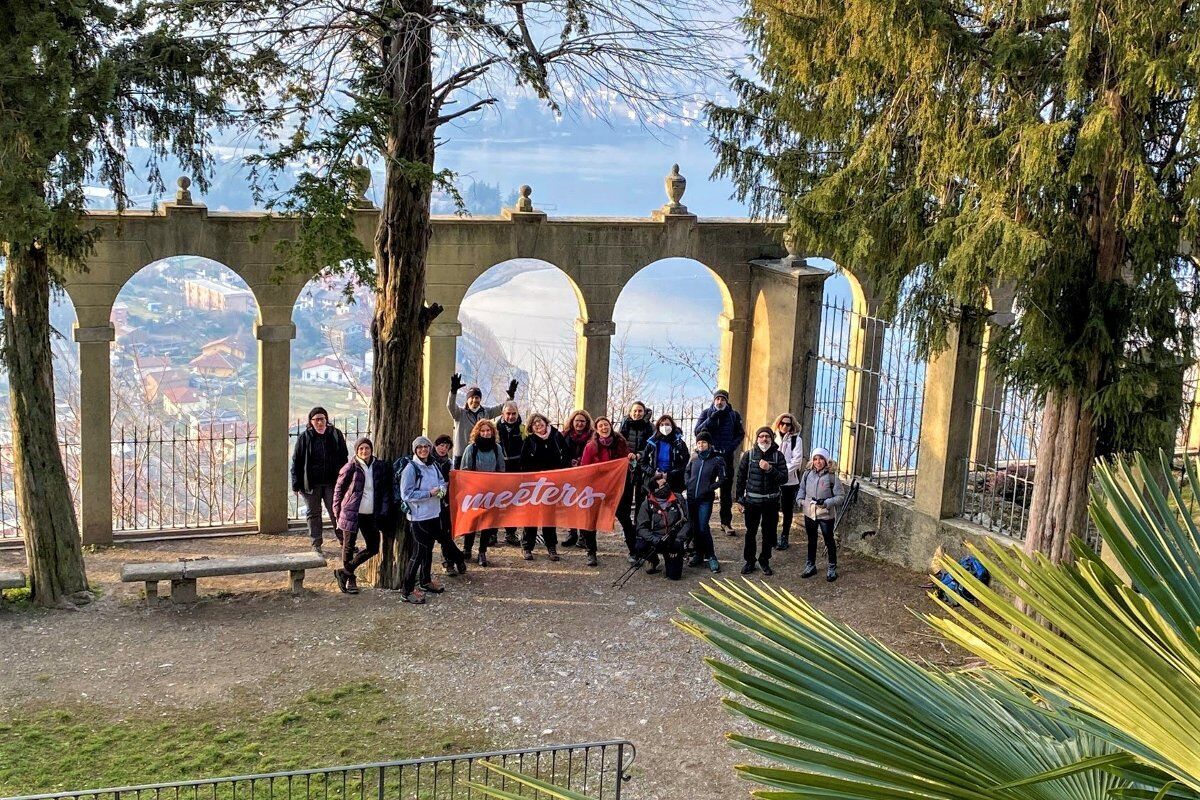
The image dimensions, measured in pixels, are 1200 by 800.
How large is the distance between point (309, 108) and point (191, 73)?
3.52ft

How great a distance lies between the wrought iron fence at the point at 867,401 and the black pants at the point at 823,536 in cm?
168

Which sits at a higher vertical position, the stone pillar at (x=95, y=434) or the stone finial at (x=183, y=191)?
the stone finial at (x=183, y=191)

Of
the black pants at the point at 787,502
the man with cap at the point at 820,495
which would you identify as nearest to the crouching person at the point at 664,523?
the man with cap at the point at 820,495

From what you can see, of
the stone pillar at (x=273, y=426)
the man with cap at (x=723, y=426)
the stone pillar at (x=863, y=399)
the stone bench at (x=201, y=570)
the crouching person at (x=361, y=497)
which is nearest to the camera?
the stone bench at (x=201, y=570)

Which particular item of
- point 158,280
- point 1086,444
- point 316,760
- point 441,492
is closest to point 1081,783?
point 316,760

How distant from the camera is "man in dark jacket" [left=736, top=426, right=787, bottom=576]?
14195 millimetres

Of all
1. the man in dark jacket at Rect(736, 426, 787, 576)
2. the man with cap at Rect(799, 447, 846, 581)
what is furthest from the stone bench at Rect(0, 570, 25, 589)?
the man with cap at Rect(799, 447, 846, 581)

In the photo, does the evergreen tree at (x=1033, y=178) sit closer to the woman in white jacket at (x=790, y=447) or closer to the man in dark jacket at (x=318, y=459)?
the woman in white jacket at (x=790, y=447)

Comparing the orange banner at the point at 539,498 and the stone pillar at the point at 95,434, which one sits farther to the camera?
the stone pillar at the point at 95,434

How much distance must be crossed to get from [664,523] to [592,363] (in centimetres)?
339

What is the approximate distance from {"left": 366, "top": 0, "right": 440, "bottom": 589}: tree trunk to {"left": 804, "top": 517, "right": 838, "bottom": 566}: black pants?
4.15 m

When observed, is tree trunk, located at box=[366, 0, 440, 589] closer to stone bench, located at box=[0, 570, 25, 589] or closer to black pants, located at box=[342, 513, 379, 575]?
black pants, located at box=[342, 513, 379, 575]

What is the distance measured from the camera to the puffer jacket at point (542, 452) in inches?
570

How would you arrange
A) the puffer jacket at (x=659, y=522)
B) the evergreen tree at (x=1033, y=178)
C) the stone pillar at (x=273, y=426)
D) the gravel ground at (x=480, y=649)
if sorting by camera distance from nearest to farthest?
the evergreen tree at (x=1033, y=178)
the gravel ground at (x=480, y=649)
the puffer jacket at (x=659, y=522)
the stone pillar at (x=273, y=426)
